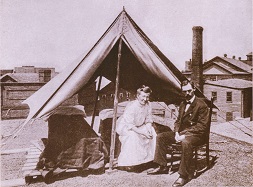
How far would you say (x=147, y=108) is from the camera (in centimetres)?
506

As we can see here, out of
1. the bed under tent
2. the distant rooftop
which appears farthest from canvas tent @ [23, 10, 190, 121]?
the distant rooftop

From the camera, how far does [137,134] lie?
4.69 meters

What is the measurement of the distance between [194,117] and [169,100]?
5.80ft

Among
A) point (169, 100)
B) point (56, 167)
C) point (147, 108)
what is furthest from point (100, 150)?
point (169, 100)

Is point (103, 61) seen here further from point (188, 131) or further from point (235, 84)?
point (235, 84)

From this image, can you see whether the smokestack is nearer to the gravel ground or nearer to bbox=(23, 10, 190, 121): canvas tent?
the gravel ground

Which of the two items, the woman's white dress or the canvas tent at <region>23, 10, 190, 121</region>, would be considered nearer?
the canvas tent at <region>23, 10, 190, 121</region>

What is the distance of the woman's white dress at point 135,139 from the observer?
4629 mm

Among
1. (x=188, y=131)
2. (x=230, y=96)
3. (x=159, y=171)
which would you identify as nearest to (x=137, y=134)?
(x=159, y=171)

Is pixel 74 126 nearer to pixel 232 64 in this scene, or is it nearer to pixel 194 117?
pixel 194 117

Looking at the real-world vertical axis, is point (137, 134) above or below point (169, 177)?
above

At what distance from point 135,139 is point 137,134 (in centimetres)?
10

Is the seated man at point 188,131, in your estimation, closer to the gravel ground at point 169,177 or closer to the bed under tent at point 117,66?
the gravel ground at point 169,177

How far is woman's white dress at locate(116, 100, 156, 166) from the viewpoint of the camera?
4629mm
